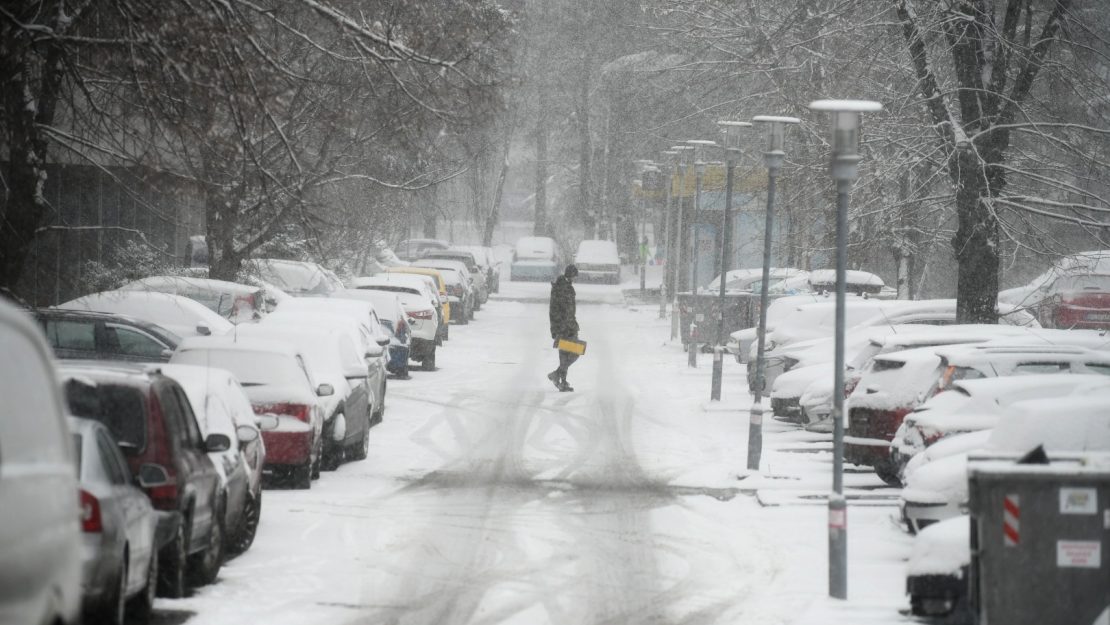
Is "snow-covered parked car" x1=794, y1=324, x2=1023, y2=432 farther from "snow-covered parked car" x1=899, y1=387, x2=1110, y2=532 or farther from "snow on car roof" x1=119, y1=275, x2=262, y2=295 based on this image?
"snow on car roof" x1=119, y1=275, x2=262, y2=295

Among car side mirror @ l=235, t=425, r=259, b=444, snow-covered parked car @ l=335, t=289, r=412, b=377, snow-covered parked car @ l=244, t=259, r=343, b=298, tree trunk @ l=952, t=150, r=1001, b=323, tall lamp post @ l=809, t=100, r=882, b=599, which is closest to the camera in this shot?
tall lamp post @ l=809, t=100, r=882, b=599

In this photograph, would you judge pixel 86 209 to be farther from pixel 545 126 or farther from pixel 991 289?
pixel 545 126

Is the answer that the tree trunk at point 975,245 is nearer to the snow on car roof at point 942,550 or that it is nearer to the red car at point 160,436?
the snow on car roof at point 942,550

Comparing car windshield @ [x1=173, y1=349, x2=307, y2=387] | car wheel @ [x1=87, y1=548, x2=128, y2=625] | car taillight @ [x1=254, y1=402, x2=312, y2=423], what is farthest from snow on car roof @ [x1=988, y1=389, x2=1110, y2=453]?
car windshield @ [x1=173, y1=349, x2=307, y2=387]

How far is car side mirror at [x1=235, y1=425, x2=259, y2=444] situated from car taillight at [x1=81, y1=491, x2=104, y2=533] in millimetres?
4165

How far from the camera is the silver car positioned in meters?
8.61

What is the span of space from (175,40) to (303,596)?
4.47m

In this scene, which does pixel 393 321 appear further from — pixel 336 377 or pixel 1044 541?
pixel 1044 541

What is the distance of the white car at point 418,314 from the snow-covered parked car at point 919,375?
15575mm

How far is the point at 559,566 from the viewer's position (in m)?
13.2

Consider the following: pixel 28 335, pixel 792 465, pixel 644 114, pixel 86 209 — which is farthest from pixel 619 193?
pixel 28 335

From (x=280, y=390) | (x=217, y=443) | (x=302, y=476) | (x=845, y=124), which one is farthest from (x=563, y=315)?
(x=217, y=443)

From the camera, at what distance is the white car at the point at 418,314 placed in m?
32.3

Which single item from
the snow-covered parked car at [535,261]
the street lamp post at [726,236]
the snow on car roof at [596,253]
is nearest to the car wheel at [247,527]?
the street lamp post at [726,236]
